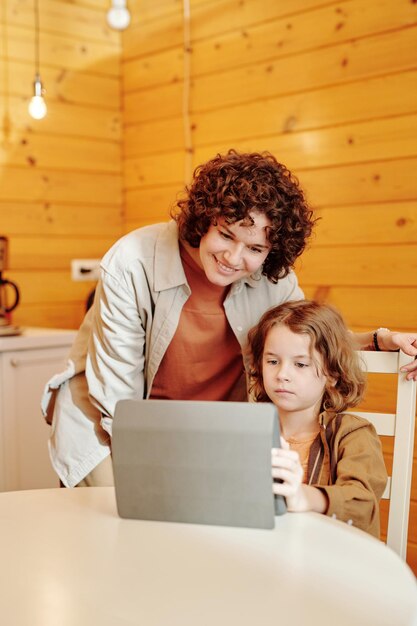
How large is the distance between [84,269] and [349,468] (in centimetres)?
206

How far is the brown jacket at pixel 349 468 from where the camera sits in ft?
4.39

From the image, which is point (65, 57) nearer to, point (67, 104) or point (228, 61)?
point (67, 104)

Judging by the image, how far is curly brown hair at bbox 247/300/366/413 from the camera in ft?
5.13

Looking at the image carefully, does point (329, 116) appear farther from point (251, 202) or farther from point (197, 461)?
point (197, 461)

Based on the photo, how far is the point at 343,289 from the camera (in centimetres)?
260

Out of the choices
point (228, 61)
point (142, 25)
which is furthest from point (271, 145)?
point (142, 25)

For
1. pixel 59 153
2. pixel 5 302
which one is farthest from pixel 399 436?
pixel 59 153

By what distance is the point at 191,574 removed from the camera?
1.02m

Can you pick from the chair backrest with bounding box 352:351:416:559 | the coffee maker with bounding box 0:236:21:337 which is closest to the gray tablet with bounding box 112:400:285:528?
the chair backrest with bounding box 352:351:416:559

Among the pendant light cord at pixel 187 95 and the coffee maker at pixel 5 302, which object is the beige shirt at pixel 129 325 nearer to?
the coffee maker at pixel 5 302

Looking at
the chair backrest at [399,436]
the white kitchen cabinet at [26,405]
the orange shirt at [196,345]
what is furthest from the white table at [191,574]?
the white kitchen cabinet at [26,405]

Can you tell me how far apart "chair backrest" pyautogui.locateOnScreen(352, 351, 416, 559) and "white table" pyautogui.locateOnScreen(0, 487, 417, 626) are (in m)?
0.28

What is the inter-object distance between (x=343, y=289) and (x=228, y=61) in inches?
37.6

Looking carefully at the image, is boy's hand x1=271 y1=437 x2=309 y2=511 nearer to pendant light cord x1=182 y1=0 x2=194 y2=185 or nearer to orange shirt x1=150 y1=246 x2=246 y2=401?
orange shirt x1=150 y1=246 x2=246 y2=401
